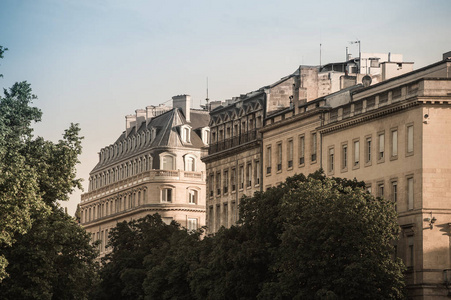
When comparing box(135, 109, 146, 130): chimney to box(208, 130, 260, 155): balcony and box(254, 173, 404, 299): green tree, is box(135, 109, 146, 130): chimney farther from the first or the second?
box(254, 173, 404, 299): green tree

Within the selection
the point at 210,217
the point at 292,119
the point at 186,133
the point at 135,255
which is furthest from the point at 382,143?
the point at 186,133

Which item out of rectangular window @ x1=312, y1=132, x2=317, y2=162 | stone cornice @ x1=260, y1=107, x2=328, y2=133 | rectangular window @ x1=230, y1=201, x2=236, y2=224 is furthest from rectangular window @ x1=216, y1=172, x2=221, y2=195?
rectangular window @ x1=312, y1=132, x2=317, y2=162

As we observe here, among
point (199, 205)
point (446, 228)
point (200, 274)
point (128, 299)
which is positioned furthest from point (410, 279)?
point (199, 205)

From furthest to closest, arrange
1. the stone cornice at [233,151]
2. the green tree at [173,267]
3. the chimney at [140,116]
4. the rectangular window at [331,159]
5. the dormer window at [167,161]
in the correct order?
the chimney at [140,116] → the dormer window at [167,161] → the stone cornice at [233,151] → the green tree at [173,267] → the rectangular window at [331,159]

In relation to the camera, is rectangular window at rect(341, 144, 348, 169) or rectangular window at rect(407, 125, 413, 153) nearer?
rectangular window at rect(407, 125, 413, 153)

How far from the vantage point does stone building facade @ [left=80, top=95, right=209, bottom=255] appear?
15538 centimetres

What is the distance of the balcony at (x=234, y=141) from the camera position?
113m

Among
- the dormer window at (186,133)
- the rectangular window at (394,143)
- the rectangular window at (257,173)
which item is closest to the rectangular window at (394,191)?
the rectangular window at (394,143)

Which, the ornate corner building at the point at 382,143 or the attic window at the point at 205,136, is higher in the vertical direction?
the attic window at the point at 205,136

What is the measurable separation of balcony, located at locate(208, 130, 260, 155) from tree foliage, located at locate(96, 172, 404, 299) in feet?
61.6

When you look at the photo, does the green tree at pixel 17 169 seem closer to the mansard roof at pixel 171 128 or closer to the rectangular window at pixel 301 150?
the rectangular window at pixel 301 150

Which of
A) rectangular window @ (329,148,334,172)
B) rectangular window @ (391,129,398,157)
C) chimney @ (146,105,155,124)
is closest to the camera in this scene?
rectangular window @ (391,129,398,157)

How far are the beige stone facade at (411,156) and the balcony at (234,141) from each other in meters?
18.7

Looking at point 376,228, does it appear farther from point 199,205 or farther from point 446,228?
point 199,205
